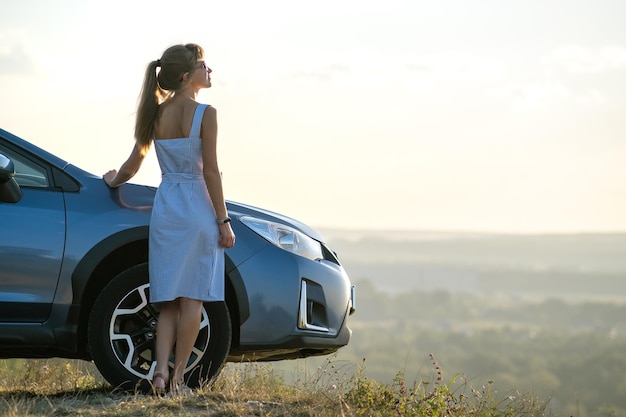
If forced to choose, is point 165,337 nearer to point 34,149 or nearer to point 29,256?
point 29,256

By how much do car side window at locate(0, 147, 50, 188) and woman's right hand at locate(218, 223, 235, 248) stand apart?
0.96 m

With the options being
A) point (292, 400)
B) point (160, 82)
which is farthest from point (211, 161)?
point (292, 400)

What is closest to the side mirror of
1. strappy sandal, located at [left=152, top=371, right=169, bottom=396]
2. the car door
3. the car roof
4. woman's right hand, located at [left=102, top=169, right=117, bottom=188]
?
the car door

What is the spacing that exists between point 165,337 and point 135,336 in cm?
23

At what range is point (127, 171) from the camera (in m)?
5.30

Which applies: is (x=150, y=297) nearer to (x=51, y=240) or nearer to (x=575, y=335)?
(x=51, y=240)

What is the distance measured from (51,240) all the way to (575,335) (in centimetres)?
15432

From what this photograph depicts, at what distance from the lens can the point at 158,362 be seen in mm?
5164

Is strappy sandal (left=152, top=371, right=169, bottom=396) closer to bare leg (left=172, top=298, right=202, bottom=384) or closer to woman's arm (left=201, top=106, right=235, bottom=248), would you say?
bare leg (left=172, top=298, right=202, bottom=384)

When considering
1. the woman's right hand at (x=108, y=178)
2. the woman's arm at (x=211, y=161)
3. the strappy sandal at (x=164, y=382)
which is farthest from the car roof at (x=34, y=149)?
the strappy sandal at (x=164, y=382)

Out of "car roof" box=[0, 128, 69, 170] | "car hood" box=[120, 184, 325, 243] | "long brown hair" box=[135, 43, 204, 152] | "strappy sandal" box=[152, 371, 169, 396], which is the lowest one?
"strappy sandal" box=[152, 371, 169, 396]

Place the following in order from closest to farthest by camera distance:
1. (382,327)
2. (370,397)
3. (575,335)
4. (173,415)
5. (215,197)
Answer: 1. (173,415)
2. (215,197)
3. (370,397)
4. (575,335)
5. (382,327)

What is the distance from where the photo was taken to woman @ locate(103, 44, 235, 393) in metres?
5.09

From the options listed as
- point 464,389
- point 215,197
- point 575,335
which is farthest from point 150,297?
point 575,335
